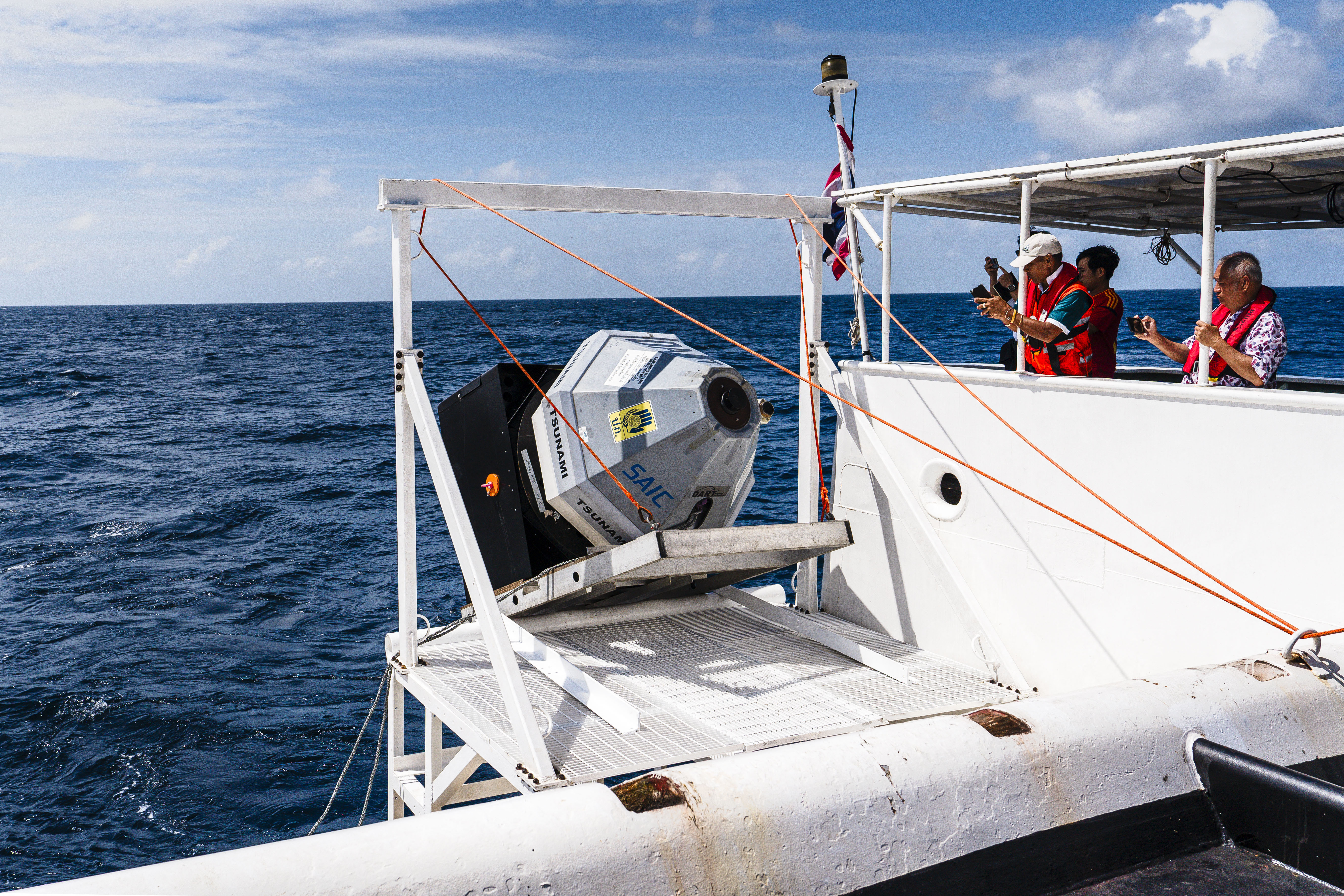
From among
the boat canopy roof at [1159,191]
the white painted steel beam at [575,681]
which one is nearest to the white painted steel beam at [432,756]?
the white painted steel beam at [575,681]

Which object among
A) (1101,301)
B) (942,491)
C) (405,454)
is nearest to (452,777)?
(405,454)

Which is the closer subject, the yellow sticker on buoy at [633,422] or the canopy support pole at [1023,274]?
the canopy support pole at [1023,274]

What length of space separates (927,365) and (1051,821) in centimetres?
318

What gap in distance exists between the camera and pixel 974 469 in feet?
16.4

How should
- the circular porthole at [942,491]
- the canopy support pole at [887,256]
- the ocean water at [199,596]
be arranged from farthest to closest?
1. the ocean water at [199,596]
2. the canopy support pole at [887,256]
3. the circular porthole at [942,491]

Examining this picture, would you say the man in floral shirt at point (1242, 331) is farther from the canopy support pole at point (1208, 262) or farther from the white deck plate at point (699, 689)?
the white deck plate at point (699, 689)

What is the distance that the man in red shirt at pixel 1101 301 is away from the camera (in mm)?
5082

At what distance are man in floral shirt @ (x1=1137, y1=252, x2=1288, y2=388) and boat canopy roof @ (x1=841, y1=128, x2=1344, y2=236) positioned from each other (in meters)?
0.45

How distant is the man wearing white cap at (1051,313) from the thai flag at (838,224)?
1.25m

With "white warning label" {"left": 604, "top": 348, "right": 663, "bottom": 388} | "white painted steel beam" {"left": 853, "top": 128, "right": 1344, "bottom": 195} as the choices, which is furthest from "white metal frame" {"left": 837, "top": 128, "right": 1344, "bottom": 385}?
"white warning label" {"left": 604, "top": 348, "right": 663, "bottom": 388}

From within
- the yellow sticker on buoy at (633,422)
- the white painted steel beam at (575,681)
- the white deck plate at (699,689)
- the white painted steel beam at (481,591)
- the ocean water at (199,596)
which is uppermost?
the yellow sticker on buoy at (633,422)

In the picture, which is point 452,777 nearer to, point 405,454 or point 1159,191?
point 405,454

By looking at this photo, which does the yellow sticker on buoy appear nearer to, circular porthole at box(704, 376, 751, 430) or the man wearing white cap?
circular porthole at box(704, 376, 751, 430)

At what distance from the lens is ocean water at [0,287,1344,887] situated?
757 centimetres
